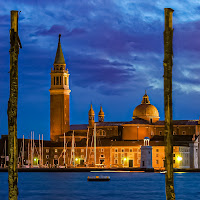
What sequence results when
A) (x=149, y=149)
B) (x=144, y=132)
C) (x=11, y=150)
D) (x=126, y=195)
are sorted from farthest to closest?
(x=144, y=132) < (x=149, y=149) < (x=126, y=195) < (x=11, y=150)

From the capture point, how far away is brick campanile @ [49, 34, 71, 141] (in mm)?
94062

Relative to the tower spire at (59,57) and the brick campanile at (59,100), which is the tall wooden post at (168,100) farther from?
the tower spire at (59,57)

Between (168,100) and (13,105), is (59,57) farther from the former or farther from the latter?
(168,100)

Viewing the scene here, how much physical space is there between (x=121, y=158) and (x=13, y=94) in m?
75.6

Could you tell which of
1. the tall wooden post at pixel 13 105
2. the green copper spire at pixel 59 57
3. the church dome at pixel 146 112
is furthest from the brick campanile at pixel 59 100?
the tall wooden post at pixel 13 105

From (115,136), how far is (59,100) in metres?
10.3

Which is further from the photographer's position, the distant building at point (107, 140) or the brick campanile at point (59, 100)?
the brick campanile at point (59, 100)

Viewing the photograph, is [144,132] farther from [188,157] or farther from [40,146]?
[40,146]

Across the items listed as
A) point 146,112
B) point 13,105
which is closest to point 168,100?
point 13,105

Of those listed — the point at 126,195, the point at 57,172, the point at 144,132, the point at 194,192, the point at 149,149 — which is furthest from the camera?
the point at 144,132

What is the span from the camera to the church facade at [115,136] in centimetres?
8719

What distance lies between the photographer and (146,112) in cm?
9400

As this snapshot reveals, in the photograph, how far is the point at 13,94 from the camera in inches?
507

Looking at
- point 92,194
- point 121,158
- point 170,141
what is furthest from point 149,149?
point 170,141
